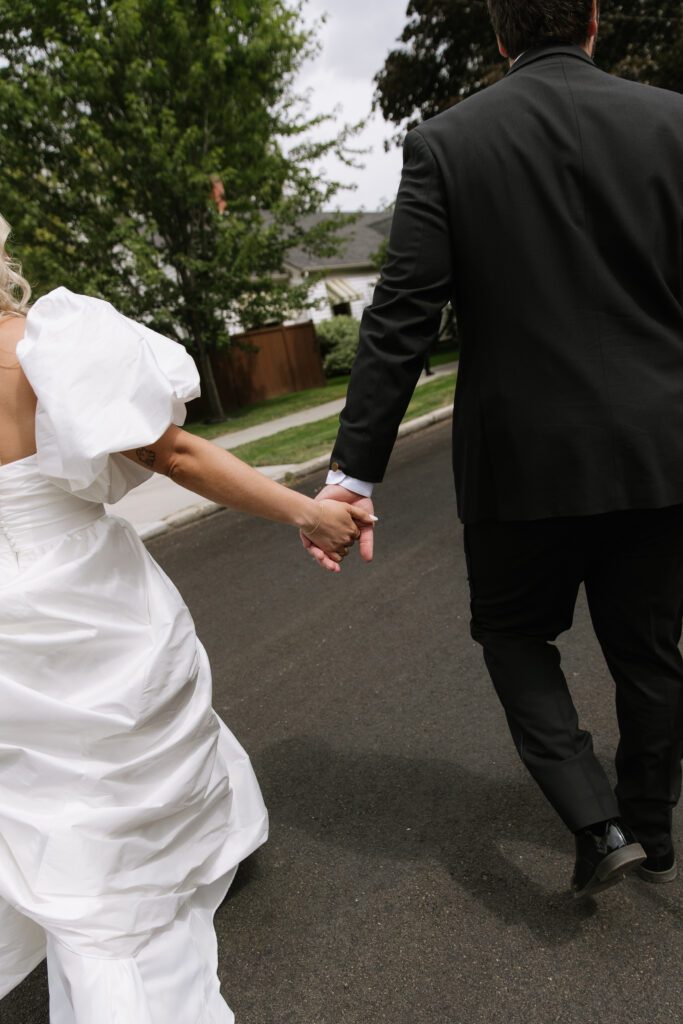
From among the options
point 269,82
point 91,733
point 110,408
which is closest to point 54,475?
point 110,408

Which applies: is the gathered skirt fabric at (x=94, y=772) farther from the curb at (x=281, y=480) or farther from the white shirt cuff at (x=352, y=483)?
the curb at (x=281, y=480)

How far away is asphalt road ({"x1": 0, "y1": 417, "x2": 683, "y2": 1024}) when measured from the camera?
1.96 metres

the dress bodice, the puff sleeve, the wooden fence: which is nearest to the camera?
the puff sleeve

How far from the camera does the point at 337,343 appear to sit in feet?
90.8

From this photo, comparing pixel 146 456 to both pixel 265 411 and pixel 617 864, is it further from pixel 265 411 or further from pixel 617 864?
pixel 265 411

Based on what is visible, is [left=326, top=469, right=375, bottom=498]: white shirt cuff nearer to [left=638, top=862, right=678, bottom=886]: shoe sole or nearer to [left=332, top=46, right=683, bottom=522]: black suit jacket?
[left=332, top=46, right=683, bottom=522]: black suit jacket

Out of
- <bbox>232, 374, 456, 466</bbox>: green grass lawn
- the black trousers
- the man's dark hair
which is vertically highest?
the man's dark hair

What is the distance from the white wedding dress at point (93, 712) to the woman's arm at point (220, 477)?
80 mm

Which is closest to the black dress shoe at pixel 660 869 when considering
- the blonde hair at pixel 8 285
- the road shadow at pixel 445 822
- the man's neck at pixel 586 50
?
the road shadow at pixel 445 822

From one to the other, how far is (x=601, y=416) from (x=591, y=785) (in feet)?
3.10

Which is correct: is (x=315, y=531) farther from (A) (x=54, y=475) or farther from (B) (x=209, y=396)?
(B) (x=209, y=396)

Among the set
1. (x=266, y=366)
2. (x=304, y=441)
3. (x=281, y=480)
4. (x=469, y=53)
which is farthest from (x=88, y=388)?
(x=469, y=53)

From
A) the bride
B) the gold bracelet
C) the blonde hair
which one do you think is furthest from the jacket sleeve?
the blonde hair

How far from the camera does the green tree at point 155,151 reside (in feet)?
49.1
